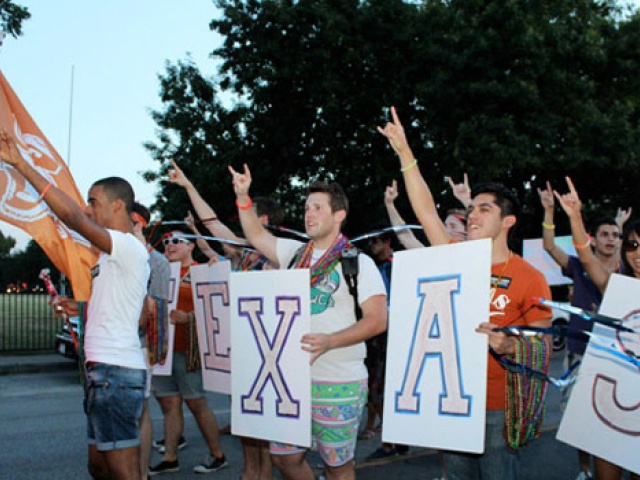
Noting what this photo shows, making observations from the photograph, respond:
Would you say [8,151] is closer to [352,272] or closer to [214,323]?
[352,272]

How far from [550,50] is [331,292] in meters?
15.4

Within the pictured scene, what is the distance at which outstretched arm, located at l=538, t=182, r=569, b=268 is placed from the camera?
529 centimetres

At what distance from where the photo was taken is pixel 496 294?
3707mm

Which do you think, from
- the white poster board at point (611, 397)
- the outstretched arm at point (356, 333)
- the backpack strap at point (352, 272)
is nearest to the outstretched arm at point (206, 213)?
the backpack strap at point (352, 272)

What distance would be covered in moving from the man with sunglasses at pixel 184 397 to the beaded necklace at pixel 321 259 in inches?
86.5


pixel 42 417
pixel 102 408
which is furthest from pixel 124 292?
pixel 42 417

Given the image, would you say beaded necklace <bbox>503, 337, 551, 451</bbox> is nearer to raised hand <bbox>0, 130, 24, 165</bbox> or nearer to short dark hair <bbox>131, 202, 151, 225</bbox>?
raised hand <bbox>0, 130, 24, 165</bbox>

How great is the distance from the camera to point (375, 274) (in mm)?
4078

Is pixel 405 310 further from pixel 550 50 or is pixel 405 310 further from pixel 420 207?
pixel 550 50

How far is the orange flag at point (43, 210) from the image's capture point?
183 inches

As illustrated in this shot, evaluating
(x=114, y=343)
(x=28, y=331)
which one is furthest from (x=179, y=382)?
(x=28, y=331)

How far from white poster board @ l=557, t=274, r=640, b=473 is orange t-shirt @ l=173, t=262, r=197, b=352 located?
326cm

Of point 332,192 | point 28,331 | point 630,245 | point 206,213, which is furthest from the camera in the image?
point 28,331

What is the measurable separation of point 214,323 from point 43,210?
58.4 inches
